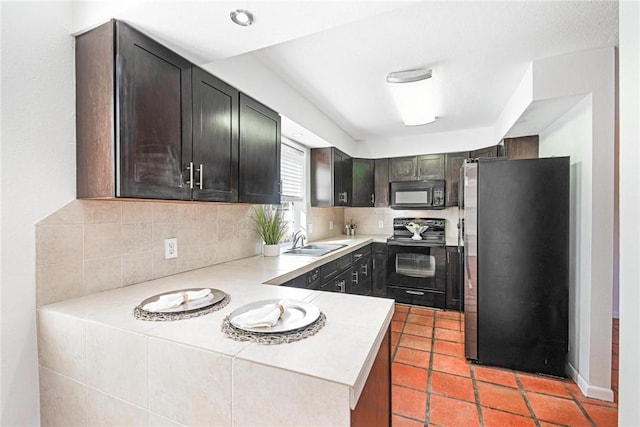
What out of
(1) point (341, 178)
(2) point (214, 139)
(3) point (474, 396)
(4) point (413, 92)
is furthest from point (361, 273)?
(2) point (214, 139)

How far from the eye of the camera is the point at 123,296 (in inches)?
53.9

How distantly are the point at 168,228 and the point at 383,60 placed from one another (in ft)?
6.02

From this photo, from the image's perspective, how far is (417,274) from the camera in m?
3.77

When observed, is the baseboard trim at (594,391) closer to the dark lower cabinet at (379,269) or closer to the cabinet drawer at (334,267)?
the cabinet drawer at (334,267)

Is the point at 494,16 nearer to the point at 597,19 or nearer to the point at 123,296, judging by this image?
the point at 597,19

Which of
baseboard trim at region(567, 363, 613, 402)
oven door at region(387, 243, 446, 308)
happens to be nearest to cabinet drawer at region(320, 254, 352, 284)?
oven door at region(387, 243, 446, 308)

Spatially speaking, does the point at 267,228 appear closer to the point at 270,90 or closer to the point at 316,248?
the point at 316,248

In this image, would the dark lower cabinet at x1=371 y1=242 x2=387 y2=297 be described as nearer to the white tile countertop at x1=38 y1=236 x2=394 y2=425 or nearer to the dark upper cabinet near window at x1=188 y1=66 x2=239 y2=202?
the dark upper cabinet near window at x1=188 y1=66 x2=239 y2=202

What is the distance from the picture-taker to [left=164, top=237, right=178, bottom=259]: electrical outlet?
1.78 m

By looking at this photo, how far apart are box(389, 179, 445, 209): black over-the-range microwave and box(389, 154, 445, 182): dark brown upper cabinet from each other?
112mm

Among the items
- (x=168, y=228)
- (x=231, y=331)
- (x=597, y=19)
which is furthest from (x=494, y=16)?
(x=168, y=228)

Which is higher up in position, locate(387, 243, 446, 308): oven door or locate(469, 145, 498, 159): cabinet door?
locate(469, 145, 498, 159): cabinet door

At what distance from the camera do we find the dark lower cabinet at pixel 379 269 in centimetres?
394

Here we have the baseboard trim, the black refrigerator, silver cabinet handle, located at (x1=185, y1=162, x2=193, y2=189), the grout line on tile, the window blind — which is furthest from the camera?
the window blind
